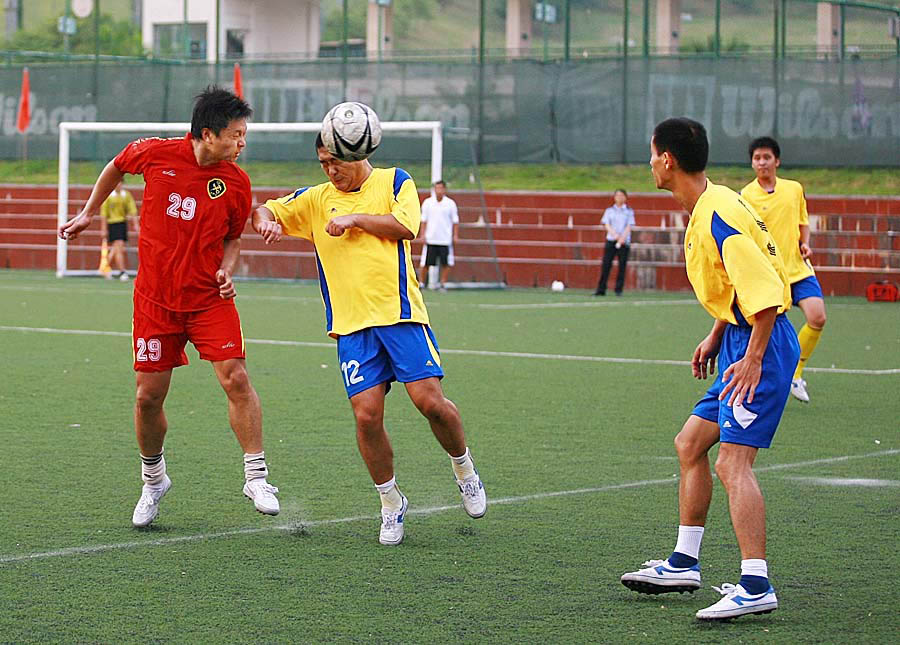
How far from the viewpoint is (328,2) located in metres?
42.7

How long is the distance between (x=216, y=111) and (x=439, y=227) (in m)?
21.1

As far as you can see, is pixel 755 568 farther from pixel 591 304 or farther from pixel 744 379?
pixel 591 304

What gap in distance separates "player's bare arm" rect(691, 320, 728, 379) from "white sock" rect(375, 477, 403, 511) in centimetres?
155

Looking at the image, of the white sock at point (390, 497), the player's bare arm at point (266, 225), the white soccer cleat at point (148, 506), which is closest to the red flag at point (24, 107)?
the white soccer cleat at point (148, 506)

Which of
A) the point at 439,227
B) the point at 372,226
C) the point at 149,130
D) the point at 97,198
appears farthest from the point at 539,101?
the point at 372,226

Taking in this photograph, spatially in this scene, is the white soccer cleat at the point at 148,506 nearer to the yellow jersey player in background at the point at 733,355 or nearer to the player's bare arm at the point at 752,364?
the yellow jersey player in background at the point at 733,355

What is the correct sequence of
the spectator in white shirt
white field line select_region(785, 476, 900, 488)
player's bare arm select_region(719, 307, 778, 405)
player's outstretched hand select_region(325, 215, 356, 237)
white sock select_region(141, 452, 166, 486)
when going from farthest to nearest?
the spectator in white shirt, white field line select_region(785, 476, 900, 488), white sock select_region(141, 452, 166, 486), player's outstretched hand select_region(325, 215, 356, 237), player's bare arm select_region(719, 307, 778, 405)

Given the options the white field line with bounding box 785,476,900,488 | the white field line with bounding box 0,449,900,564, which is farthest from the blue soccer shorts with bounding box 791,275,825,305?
the white field line with bounding box 785,476,900,488

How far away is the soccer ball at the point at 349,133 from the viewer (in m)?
6.59

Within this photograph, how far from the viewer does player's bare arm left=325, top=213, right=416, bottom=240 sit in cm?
650

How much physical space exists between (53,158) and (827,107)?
18.7 meters

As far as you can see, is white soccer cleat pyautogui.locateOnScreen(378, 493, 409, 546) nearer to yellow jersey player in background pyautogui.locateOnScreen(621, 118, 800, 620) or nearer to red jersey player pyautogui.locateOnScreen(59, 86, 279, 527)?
red jersey player pyautogui.locateOnScreen(59, 86, 279, 527)

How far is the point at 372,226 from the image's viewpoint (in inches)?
259

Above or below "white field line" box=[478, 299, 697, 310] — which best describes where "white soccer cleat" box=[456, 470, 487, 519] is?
below
